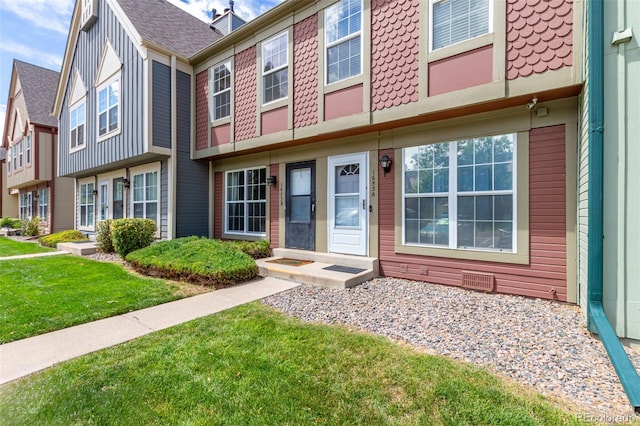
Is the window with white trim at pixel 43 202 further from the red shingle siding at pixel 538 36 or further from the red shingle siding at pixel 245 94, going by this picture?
the red shingle siding at pixel 538 36

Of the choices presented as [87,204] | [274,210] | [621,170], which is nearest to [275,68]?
[274,210]

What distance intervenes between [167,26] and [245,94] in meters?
4.61

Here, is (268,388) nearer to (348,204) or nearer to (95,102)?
(348,204)

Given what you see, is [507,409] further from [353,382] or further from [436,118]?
[436,118]

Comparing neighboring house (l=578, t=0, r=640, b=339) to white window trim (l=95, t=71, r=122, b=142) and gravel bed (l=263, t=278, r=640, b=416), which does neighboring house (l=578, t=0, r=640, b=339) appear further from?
white window trim (l=95, t=71, r=122, b=142)

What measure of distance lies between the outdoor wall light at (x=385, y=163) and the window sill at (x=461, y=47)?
5.97 ft

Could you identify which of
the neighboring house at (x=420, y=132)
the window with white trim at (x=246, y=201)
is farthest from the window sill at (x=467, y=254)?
the window with white trim at (x=246, y=201)

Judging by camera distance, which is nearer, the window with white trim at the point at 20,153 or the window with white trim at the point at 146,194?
the window with white trim at the point at 146,194

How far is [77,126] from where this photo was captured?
12.2 m

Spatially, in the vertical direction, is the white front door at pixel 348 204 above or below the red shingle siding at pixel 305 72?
below

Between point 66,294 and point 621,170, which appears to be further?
point 66,294

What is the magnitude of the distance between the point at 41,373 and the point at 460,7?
280 inches

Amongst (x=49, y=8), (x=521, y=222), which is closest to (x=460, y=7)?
(x=521, y=222)

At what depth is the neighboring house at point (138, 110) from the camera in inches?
346
